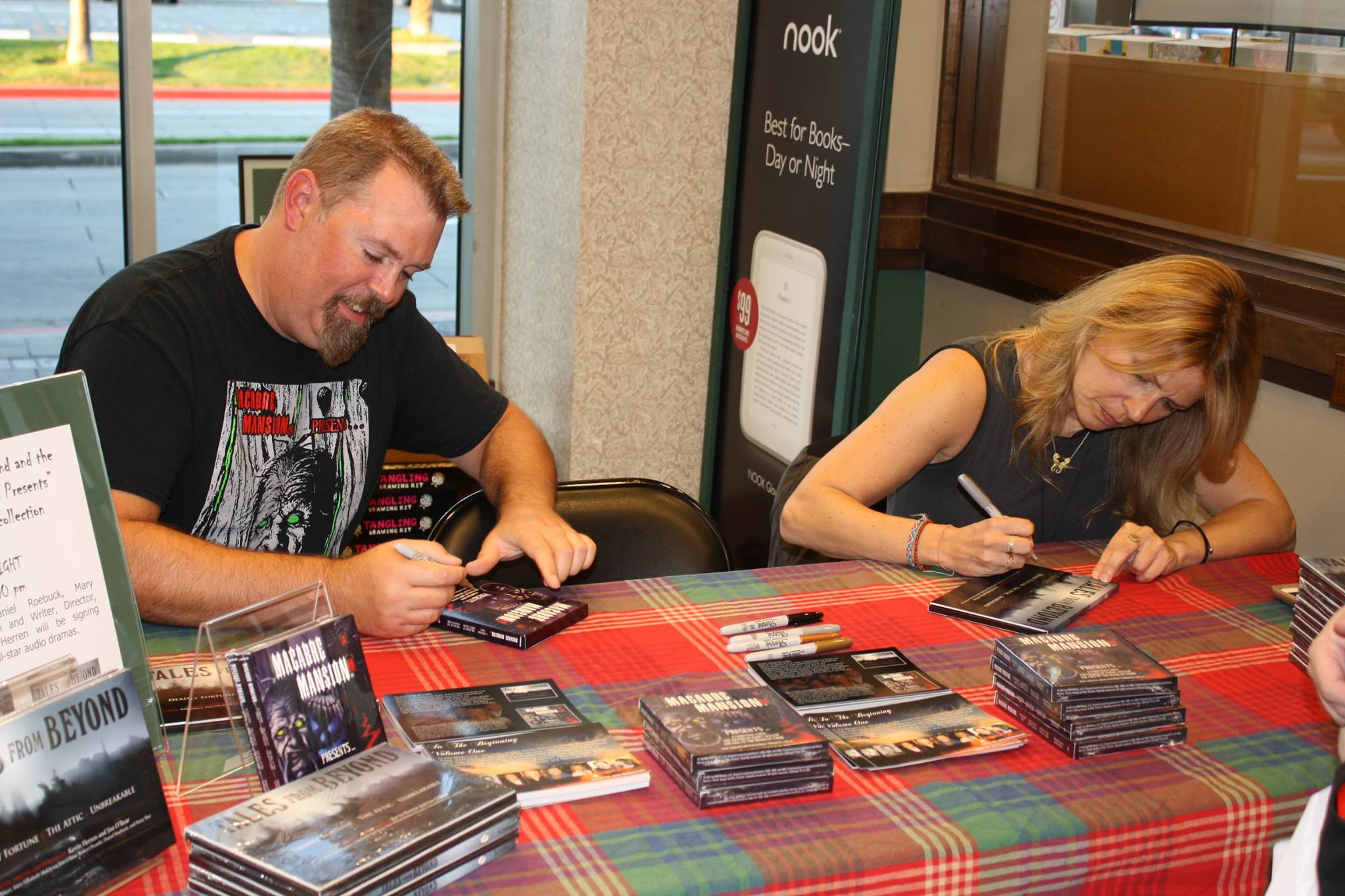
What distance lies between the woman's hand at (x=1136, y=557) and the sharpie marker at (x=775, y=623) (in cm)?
54

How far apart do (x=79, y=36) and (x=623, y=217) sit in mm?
1699

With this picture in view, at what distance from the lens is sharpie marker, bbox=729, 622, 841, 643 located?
166 centimetres

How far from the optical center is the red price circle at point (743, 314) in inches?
137

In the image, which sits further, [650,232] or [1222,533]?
[650,232]

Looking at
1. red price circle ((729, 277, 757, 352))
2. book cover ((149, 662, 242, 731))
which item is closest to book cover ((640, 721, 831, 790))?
book cover ((149, 662, 242, 731))

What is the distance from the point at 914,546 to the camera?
200cm

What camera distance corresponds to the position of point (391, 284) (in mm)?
1948

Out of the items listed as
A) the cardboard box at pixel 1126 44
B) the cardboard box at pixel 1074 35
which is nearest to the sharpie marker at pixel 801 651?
the cardboard box at pixel 1126 44

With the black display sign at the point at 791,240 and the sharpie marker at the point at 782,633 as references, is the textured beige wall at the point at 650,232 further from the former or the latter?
the sharpie marker at the point at 782,633

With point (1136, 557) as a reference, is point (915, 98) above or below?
above

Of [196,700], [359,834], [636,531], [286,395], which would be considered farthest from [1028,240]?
[359,834]

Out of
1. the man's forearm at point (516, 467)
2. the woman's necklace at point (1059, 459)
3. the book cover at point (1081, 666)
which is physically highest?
the woman's necklace at point (1059, 459)

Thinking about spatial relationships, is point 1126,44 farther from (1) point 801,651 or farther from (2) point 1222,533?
(1) point 801,651

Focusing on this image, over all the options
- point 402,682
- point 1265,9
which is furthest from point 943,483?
point 1265,9
